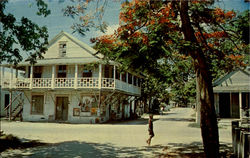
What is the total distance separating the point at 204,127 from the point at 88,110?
1676cm

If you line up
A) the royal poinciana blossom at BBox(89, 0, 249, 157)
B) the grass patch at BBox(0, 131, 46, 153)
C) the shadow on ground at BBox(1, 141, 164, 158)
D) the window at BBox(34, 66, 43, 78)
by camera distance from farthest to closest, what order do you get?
the window at BBox(34, 66, 43, 78) < the grass patch at BBox(0, 131, 46, 153) < the shadow on ground at BBox(1, 141, 164, 158) < the royal poinciana blossom at BBox(89, 0, 249, 157)

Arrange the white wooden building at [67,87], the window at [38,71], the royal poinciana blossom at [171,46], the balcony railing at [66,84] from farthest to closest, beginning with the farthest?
the window at [38,71]
the white wooden building at [67,87]
the balcony railing at [66,84]
the royal poinciana blossom at [171,46]

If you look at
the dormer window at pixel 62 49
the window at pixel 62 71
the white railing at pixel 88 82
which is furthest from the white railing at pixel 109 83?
the dormer window at pixel 62 49

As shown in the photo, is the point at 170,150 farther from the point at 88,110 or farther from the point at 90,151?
the point at 88,110

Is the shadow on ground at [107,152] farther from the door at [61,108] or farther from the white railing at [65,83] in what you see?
the door at [61,108]

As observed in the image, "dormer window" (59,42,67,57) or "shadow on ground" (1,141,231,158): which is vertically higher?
"dormer window" (59,42,67,57)

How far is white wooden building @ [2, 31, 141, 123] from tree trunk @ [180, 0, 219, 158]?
13926 millimetres

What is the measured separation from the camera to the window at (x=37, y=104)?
23.9 m

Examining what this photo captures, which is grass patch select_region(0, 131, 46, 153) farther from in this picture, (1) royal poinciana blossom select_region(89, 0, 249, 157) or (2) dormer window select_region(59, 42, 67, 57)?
(2) dormer window select_region(59, 42, 67, 57)

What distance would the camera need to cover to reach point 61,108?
2355cm

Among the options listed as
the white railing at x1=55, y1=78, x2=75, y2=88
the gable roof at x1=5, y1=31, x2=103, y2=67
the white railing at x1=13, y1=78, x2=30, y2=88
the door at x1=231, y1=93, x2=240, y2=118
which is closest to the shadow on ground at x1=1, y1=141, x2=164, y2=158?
the white railing at x1=55, y1=78, x2=75, y2=88

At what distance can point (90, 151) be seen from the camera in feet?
28.3

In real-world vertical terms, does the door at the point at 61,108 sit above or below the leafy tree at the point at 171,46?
below

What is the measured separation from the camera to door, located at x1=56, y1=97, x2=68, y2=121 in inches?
922
